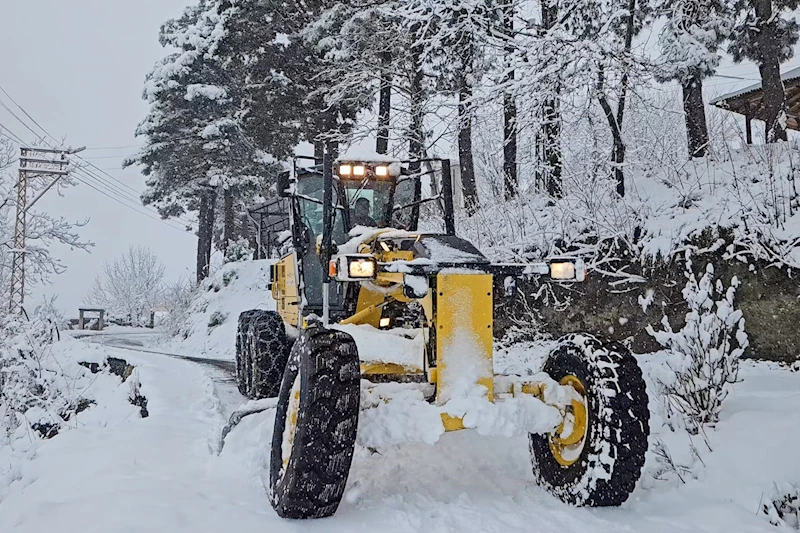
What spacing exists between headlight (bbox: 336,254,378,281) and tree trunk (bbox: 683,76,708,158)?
7783mm

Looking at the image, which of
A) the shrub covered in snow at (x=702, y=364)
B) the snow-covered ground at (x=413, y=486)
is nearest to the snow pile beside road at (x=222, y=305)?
the snow-covered ground at (x=413, y=486)

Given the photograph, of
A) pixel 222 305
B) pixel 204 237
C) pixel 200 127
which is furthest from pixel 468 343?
pixel 204 237

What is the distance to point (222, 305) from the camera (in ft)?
64.4

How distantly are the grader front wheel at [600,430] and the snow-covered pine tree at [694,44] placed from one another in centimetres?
674

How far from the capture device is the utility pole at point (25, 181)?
23719mm

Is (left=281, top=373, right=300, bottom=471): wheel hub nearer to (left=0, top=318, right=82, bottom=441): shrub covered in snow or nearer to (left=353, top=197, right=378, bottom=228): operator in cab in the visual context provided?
(left=353, top=197, right=378, bottom=228): operator in cab

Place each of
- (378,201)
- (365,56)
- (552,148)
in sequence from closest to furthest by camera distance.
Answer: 1. (378,201)
2. (552,148)
3. (365,56)

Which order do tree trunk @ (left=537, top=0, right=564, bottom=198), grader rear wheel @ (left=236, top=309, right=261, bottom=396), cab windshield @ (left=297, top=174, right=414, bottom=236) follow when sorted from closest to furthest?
cab windshield @ (left=297, top=174, right=414, bottom=236), grader rear wheel @ (left=236, top=309, right=261, bottom=396), tree trunk @ (left=537, top=0, right=564, bottom=198)

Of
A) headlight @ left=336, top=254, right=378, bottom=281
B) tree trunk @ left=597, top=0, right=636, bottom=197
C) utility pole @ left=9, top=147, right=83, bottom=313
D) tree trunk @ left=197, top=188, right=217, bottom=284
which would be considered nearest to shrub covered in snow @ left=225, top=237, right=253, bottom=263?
tree trunk @ left=197, top=188, right=217, bottom=284

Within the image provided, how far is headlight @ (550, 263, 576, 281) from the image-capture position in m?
3.61

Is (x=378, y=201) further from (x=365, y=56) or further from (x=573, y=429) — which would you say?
(x=365, y=56)

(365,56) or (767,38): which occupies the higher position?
(365,56)

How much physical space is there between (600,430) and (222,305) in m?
17.8

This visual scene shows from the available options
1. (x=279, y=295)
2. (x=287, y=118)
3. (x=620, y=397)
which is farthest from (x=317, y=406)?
(x=287, y=118)
